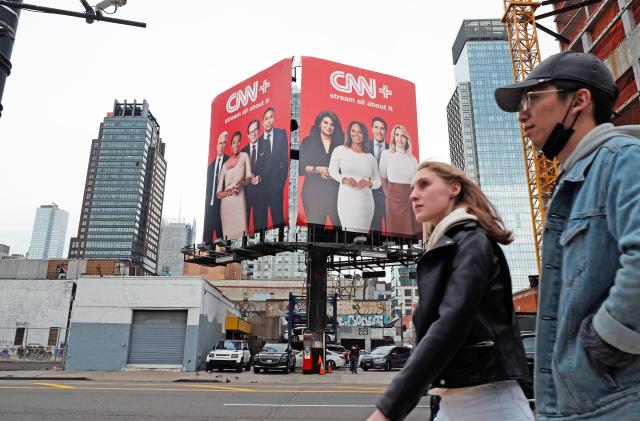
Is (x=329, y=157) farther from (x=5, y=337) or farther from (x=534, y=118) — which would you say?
(x=5, y=337)

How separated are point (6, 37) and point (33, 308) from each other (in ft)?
133

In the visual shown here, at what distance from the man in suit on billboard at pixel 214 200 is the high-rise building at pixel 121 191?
515 ft

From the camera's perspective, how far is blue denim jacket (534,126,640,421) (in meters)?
1.30

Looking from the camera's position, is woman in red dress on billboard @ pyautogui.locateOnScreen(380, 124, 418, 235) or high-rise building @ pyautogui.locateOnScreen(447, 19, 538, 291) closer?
woman in red dress on billboard @ pyautogui.locateOnScreen(380, 124, 418, 235)

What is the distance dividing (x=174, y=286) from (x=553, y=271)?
26.7 meters

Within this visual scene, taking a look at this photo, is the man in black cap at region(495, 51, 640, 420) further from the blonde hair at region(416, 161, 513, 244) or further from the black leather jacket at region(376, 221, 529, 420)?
the blonde hair at region(416, 161, 513, 244)

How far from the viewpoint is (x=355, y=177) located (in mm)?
28047

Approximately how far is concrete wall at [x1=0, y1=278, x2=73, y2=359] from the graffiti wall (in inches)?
1213

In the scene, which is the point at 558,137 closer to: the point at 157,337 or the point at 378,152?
the point at 157,337

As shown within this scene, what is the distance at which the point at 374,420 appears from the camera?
171 centimetres

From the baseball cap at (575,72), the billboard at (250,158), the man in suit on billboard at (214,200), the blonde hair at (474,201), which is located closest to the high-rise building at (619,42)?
the billboard at (250,158)

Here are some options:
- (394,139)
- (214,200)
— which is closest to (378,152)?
(394,139)

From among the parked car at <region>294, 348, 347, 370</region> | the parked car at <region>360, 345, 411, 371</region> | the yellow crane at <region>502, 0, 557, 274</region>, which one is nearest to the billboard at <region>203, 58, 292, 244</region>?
the parked car at <region>294, 348, 347, 370</region>

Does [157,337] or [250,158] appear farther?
[250,158]
